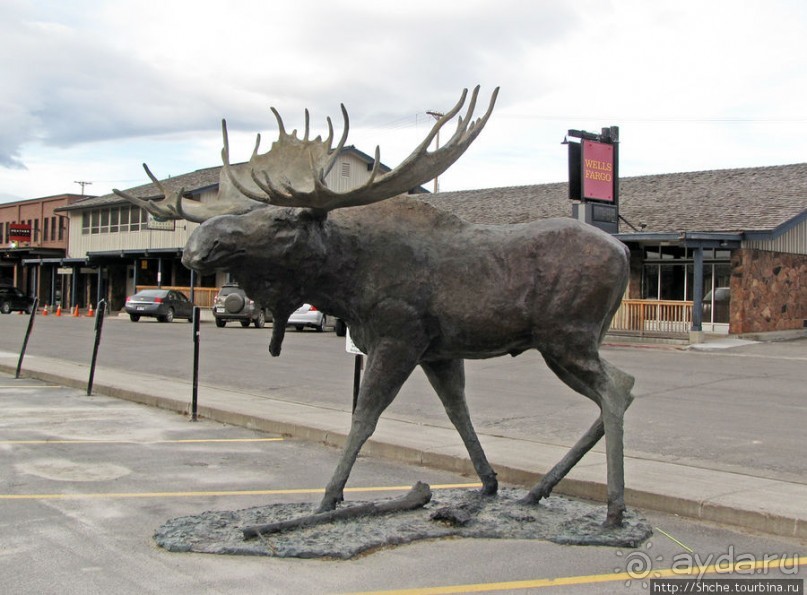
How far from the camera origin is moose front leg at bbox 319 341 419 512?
16.5 ft

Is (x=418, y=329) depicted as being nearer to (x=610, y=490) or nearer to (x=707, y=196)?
(x=610, y=490)

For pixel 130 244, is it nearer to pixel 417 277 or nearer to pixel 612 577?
pixel 417 277

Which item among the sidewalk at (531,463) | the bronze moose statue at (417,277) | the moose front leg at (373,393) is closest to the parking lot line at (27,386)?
the sidewalk at (531,463)

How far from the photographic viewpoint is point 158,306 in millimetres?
35625

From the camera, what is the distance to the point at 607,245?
5102 millimetres

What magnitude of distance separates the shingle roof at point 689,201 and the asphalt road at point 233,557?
18146mm

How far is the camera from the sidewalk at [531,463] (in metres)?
5.71

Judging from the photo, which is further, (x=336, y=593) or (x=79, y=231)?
(x=79, y=231)

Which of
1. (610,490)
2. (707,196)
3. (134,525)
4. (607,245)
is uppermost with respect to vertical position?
(707,196)

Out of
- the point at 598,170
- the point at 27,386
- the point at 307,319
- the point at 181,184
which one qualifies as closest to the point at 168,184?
the point at 181,184

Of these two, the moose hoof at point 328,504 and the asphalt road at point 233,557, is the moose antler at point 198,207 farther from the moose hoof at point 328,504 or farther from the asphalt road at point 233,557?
the asphalt road at point 233,557

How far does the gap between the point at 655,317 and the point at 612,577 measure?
2367 centimetres

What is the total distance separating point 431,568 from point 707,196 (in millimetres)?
27770

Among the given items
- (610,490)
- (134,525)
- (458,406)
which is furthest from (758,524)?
(134,525)
